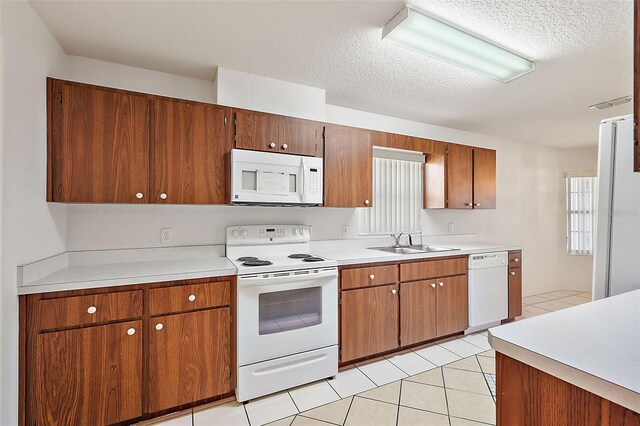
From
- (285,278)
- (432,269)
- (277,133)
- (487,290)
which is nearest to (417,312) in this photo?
(432,269)

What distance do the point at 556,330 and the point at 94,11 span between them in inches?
106

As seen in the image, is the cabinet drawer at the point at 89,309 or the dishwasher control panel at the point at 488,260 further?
the dishwasher control panel at the point at 488,260

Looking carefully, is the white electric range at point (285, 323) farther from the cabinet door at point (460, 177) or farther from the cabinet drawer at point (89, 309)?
the cabinet door at point (460, 177)

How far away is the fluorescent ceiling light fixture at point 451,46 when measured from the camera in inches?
69.7

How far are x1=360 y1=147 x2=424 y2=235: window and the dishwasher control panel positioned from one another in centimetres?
73

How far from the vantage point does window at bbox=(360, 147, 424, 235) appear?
3.29 metres

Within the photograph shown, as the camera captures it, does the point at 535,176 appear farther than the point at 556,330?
Yes

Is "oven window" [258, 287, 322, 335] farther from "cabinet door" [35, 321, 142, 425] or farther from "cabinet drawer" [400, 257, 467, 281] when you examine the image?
"cabinet drawer" [400, 257, 467, 281]

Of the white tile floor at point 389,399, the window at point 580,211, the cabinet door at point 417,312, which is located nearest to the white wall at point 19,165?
the white tile floor at point 389,399

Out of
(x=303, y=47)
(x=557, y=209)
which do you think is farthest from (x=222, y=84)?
(x=557, y=209)

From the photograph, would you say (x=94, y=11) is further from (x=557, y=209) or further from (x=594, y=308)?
(x=557, y=209)

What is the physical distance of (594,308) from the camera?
121 cm

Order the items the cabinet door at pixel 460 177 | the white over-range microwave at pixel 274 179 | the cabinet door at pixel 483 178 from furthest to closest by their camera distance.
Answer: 1. the cabinet door at pixel 483 178
2. the cabinet door at pixel 460 177
3. the white over-range microwave at pixel 274 179

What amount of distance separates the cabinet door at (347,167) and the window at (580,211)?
444 cm
